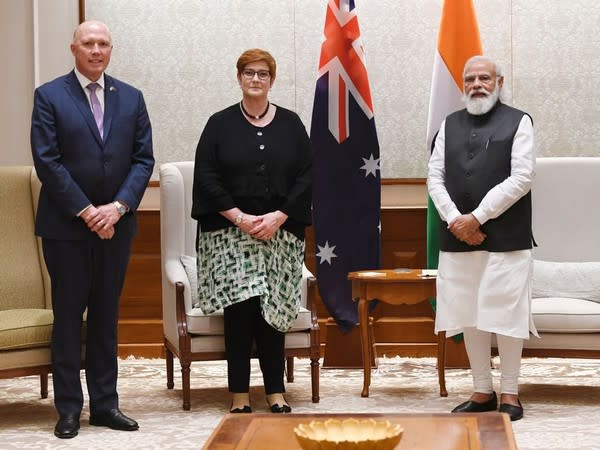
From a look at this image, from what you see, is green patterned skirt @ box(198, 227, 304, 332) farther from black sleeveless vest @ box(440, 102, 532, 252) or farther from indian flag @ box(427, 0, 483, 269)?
indian flag @ box(427, 0, 483, 269)

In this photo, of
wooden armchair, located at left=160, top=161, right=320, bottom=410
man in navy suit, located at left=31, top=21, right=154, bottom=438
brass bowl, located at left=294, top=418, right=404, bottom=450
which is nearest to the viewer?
brass bowl, located at left=294, top=418, right=404, bottom=450

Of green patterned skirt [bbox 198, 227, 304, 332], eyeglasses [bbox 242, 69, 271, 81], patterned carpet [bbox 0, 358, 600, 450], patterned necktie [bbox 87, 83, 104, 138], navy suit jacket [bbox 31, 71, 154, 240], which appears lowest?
patterned carpet [bbox 0, 358, 600, 450]

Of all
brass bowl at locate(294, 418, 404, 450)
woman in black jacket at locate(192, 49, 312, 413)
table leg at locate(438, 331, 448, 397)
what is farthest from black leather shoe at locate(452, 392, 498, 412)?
brass bowl at locate(294, 418, 404, 450)

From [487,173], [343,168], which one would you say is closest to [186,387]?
[487,173]

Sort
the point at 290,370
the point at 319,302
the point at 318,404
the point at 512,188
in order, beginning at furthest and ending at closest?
the point at 319,302 → the point at 290,370 → the point at 318,404 → the point at 512,188

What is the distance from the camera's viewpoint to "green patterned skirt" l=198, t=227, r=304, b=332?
16.1 feet

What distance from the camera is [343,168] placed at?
6.33 meters

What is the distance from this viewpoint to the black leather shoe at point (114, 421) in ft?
15.1

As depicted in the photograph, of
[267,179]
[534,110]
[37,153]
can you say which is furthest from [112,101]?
[534,110]

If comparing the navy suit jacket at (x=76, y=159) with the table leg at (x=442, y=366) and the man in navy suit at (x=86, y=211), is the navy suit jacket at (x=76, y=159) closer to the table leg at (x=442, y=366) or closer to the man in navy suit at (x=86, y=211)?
the man in navy suit at (x=86, y=211)

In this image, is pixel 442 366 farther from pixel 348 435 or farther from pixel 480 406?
pixel 348 435

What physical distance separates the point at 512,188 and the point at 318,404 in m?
1.39

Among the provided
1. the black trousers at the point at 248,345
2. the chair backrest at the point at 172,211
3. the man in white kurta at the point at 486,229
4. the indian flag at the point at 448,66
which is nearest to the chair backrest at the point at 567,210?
the indian flag at the point at 448,66

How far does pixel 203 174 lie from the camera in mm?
4957
